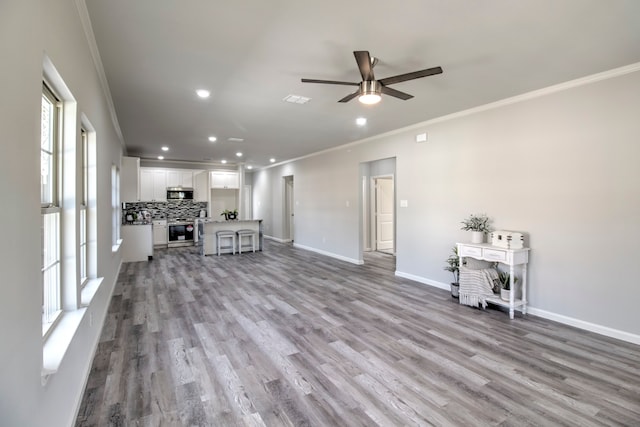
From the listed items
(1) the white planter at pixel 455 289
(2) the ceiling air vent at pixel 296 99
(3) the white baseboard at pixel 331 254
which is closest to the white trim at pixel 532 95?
(2) the ceiling air vent at pixel 296 99

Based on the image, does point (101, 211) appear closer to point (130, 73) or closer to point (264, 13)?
point (130, 73)

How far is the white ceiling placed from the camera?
2.17m

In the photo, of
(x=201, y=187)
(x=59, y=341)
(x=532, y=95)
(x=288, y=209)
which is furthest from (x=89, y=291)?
(x=288, y=209)

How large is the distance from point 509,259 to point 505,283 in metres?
0.45

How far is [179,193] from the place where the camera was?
30.6 ft

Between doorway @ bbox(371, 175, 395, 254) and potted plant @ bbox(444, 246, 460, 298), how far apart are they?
142 inches

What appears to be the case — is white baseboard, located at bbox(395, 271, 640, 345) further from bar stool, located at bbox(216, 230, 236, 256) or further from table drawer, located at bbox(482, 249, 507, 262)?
bar stool, located at bbox(216, 230, 236, 256)

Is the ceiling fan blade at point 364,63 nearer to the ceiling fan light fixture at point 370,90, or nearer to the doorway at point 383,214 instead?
the ceiling fan light fixture at point 370,90

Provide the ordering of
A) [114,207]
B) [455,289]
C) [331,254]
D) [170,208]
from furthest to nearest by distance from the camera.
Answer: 1. [170,208]
2. [331,254]
3. [114,207]
4. [455,289]

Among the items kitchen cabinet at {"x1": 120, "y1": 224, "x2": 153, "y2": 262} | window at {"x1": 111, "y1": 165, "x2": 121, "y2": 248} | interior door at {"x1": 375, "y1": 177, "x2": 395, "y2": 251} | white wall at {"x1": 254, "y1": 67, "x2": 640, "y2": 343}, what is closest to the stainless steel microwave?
kitchen cabinet at {"x1": 120, "y1": 224, "x2": 153, "y2": 262}

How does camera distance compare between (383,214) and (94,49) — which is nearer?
(94,49)

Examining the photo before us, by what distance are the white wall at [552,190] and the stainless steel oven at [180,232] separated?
678 cm

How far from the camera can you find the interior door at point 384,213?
8.56 metres

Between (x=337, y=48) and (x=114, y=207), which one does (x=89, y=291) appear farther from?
(x=114, y=207)
